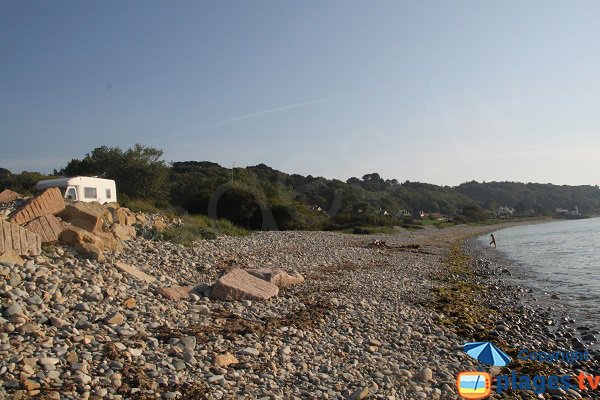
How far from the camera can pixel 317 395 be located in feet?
17.3

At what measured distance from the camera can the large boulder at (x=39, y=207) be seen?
10734 mm

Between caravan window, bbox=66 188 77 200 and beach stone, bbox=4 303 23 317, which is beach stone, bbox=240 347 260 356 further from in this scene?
caravan window, bbox=66 188 77 200

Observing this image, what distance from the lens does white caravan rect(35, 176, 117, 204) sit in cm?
1984

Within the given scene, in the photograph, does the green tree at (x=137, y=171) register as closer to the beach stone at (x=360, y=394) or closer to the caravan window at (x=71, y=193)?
the caravan window at (x=71, y=193)

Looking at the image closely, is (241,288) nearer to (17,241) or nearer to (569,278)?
(17,241)

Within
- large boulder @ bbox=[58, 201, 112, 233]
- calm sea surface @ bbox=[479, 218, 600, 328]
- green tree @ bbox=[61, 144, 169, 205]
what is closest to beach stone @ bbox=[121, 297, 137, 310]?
large boulder @ bbox=[58, 201, 112, 233]

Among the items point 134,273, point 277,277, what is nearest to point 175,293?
point 134,273

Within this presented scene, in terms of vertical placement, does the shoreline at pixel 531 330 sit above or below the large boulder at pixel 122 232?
below

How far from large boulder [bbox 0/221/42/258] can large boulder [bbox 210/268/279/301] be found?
12.2 ft

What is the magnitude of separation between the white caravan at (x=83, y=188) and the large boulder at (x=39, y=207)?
685 centimetres

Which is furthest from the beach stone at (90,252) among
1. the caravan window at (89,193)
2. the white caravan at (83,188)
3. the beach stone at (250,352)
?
the caravan window at (89,193)

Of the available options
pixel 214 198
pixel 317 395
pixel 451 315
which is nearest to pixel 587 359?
pixel 451 315

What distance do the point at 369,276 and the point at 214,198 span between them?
26.1 meters

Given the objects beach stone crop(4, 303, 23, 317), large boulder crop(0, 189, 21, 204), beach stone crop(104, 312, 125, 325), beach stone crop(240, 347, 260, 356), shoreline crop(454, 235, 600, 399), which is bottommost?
shoreline crop(454, 235, 600, 399)
